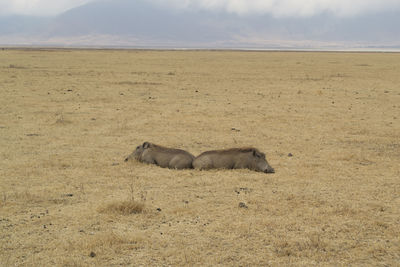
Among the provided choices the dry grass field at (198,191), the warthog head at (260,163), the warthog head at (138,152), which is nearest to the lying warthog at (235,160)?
the warthog head at (260,163)

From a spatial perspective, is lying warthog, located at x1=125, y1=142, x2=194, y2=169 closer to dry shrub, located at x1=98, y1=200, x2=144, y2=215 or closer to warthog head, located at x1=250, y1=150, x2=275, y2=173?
warthog head, located at x1=250, y1=150, x2=275, y2=173

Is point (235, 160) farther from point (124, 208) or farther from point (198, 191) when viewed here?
point (124, 208)

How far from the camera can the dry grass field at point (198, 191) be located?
21.7 ft

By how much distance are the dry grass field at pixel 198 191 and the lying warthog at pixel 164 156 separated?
256 millimetres

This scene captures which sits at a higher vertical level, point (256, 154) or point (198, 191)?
point (256, 154)

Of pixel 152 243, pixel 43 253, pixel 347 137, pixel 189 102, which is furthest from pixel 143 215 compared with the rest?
pixel 189 102

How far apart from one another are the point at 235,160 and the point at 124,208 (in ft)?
11.9

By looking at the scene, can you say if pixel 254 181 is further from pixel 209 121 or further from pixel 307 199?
pixel 209 121

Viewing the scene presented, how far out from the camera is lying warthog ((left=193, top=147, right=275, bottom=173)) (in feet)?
34.7

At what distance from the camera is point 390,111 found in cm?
1973

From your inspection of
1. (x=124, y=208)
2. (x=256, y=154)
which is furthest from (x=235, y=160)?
(x=124, y=208)

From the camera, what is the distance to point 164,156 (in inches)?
430

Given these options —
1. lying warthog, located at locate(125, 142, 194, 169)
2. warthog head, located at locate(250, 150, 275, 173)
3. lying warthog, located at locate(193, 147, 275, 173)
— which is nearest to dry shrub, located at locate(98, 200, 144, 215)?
lying warthog, located at locate(125, 142, 194, 169)

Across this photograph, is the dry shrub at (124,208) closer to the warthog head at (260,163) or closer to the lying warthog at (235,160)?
the lying warthog at (235,160)
